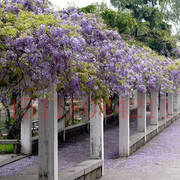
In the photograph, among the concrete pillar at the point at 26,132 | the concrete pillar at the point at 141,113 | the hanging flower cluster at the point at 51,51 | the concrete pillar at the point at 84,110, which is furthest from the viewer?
the concrete pillar at the point at 84,110

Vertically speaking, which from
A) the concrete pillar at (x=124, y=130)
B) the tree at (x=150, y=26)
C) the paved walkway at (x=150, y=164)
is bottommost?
the paved walkway at (x=150, y=164)

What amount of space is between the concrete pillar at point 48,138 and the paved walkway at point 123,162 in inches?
71.7

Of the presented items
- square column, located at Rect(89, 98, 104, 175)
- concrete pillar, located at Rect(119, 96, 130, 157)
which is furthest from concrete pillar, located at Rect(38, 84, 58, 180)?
concrete pillar, located at Rect(119, 96, 130, 157)

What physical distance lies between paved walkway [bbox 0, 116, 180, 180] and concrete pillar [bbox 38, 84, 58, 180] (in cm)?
182

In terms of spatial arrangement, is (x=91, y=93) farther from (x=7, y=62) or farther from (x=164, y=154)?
(x=164, y=154)

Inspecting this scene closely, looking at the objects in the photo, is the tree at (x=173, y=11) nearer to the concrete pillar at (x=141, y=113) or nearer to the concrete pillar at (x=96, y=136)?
the concrete pillar at (x=141, y=113)

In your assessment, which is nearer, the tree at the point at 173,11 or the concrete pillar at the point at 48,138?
the concrete pillar at the point at 48,138

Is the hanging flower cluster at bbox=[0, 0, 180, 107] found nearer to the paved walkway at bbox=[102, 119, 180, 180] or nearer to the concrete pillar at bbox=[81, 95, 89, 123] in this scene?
the paved walkway at bbox=[102, 119, 180, 180]

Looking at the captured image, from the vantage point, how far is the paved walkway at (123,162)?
9.05m

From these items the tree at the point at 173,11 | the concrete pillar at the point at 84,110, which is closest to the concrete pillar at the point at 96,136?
the concrete pillar at the point at 84,110

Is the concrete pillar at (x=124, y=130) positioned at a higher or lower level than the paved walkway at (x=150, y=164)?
higher

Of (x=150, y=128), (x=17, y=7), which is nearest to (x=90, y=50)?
(x=17, y=7)

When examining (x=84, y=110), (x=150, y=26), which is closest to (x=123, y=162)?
(x=84, y=110)

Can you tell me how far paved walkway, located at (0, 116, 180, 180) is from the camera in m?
9.05
